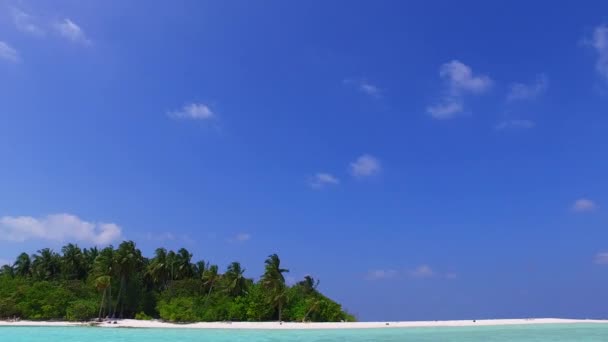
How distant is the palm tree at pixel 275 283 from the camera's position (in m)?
53.3

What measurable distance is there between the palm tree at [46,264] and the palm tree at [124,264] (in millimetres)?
16293

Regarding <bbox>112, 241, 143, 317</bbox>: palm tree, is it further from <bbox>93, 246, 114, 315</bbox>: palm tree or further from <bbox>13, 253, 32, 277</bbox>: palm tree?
<bbox>13, 253, 32, 277</bbox>: palm tree

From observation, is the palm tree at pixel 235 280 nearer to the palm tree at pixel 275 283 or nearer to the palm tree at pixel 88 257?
the palm tree at pixel 275 283

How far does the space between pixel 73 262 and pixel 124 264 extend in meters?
14.9

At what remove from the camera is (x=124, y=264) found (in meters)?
58.3

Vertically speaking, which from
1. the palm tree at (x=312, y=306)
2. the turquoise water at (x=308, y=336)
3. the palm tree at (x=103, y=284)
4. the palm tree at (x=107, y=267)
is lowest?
the turquoise water at (x=308, y=336)

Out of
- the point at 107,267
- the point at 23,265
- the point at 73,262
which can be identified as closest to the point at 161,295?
the point at 107,267

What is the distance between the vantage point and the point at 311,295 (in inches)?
2295

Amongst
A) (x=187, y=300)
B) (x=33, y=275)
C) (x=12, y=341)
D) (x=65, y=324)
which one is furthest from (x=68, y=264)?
(x=12, y=341)

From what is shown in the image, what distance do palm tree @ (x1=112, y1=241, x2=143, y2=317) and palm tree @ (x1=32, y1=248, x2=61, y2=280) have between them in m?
16.3

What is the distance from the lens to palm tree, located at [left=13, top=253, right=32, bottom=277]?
7031 cm

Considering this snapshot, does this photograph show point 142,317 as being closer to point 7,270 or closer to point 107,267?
point 107,267

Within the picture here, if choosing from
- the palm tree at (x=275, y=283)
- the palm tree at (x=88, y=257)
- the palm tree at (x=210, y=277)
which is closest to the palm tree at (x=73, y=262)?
the palm tree at (x=88, y=257)

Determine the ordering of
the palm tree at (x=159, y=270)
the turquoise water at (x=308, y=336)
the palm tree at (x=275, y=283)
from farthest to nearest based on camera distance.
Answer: the palm tree at (x=159, y=270)
the palm tree at (x=275, y=283)
the turquoise water at (x=308, y=336)
